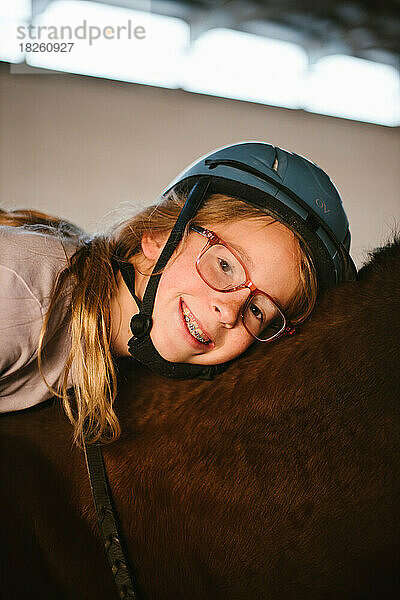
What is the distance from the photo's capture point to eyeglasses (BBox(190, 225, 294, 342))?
63 cm

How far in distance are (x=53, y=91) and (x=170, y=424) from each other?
68.9 inches

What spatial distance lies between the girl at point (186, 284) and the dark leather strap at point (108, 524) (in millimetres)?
53

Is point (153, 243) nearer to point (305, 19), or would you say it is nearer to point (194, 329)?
point (194, 329)

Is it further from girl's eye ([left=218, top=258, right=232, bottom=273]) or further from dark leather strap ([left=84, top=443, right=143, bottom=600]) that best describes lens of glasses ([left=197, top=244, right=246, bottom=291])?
dark leather strap ([left=84, top=443, right=143, bottom=600])

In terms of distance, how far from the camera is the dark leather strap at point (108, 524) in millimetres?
482

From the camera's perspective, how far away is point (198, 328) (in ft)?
2.13

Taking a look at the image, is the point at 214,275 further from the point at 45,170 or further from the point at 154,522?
the point at 45,170

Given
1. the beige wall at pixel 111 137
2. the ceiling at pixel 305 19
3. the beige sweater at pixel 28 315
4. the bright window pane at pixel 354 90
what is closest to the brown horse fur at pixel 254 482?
the beige sweater at pixel 28 315

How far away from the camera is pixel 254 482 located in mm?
471

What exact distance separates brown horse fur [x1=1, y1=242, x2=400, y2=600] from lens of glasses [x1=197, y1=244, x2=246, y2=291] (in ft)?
0.35

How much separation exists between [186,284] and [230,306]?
65mm

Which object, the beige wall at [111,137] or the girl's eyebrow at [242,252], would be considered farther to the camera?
the beige wall at [111,137]

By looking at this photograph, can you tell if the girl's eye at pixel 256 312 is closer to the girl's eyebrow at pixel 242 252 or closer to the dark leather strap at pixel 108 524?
the girl's eyebrow at pixel 242 252

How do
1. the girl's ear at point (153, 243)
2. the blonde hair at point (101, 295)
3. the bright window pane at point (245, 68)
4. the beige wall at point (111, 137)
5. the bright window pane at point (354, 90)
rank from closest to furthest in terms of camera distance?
the blonde hair at point (101, 295)
the girl's ear at point (153, 243)
the beige wall at point (111, 137)
the bright window pane at point (245, 68)
the bright window pane at point (354, 90)
